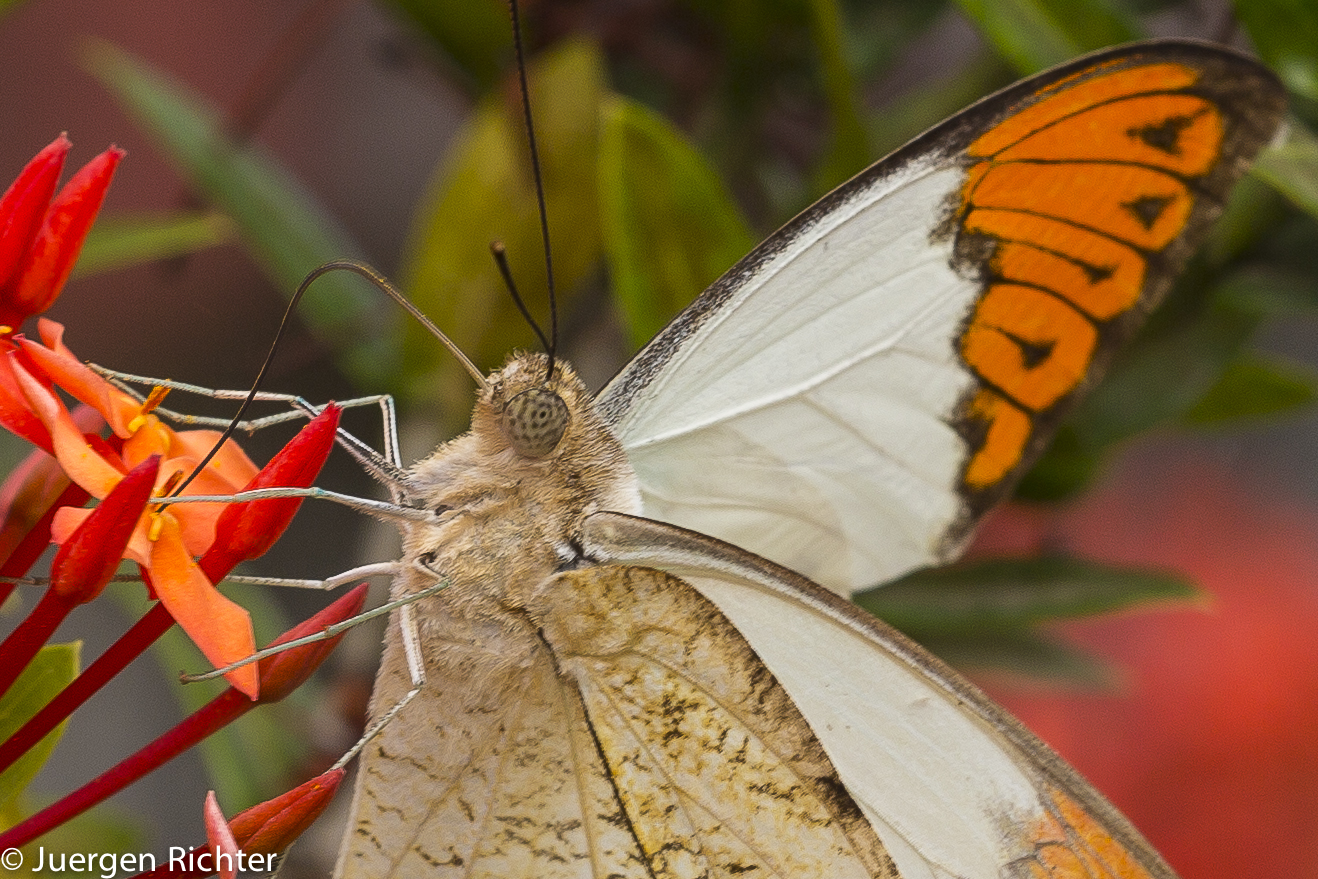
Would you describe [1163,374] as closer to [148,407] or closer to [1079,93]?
[1079,93]

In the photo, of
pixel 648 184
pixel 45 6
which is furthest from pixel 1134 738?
pixel 45 6

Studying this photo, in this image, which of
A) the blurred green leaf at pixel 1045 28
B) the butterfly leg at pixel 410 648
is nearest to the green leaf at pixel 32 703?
the butterfly leg at pixel 410 648

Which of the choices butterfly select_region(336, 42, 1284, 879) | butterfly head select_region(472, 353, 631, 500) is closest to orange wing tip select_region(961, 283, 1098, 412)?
butterfly select_region(336, 42, 1284, 879)

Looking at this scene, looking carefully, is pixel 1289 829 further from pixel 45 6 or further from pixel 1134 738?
pixel 45 6

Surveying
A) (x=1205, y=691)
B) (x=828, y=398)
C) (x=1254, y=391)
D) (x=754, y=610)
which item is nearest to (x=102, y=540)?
(x=754, y=610)

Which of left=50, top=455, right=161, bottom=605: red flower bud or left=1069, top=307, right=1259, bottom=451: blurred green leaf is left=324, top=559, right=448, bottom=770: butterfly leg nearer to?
left=50, top=455, right=161, bottom=605: red flower bud

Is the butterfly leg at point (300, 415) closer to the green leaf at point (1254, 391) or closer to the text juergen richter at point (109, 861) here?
the text juergen richter at point (109, 861)
